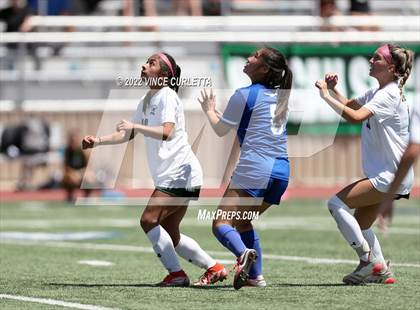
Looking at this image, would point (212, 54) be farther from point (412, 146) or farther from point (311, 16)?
point (412, 146)

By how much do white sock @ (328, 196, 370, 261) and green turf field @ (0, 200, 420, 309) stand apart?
1.08 feet

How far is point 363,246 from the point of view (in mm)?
9438

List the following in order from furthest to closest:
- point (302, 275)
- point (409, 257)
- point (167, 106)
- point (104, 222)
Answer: point (104, 222)
point (409, 257)
point (302, 275)
point (167, 106)

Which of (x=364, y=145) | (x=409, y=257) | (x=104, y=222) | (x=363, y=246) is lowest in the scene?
(x=104, y=222)

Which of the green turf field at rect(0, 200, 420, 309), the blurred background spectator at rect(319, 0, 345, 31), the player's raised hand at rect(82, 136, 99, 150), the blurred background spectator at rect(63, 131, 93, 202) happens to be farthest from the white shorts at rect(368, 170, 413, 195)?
the blurred background spectator at rect(319, 0, 345, 31)

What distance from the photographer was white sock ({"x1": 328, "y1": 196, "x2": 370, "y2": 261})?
30.7ft

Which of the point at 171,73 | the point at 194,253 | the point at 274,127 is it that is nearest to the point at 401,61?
the point at 274,127

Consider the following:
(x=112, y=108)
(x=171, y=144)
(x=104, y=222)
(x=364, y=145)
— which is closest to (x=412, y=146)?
(x=364, y=145)

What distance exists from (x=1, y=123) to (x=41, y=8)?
8.88 ft

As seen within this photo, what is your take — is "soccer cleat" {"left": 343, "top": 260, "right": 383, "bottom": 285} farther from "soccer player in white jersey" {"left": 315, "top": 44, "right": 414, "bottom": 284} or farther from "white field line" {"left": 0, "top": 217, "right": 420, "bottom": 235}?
"white field line" {"left": 0, "top": 217, "right": 420, "bottom": 235}

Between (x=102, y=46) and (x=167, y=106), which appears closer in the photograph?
(x=167, y=106)

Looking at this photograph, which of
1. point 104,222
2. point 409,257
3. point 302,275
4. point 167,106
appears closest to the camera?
point 167,106

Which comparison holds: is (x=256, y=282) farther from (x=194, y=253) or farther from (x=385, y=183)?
(x=385, y=183)

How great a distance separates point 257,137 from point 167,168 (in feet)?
2.40
